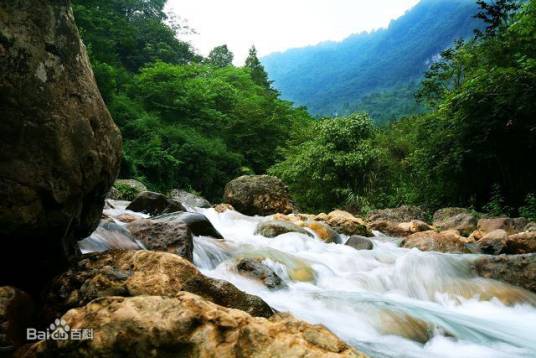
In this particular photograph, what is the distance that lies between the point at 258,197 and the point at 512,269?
1065cm

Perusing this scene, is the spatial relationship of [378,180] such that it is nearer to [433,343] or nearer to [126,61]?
[433,343]

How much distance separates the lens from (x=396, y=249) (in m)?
9.64

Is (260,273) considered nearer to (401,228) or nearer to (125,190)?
(401,228)

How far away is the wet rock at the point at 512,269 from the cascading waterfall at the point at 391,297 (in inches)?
6.6

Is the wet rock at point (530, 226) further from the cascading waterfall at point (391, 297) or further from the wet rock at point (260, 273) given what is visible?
the wet rock at point (260, 273)

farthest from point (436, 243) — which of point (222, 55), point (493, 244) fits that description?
point (222, 55)

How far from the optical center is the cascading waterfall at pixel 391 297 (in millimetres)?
4520

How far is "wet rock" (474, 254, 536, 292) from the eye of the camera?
21.3 feet

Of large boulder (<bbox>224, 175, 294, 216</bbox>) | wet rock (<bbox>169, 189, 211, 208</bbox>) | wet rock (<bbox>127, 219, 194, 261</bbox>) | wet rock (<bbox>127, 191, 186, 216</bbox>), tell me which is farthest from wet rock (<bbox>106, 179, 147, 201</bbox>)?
wet rock (<bbox>127, 219, 194, 261</bbox>)

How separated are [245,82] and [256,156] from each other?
11.8m

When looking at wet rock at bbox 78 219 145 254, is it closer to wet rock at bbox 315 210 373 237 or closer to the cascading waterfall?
the cascading waterfall

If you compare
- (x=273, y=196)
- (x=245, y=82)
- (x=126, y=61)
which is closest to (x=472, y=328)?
(x=273, y=196)

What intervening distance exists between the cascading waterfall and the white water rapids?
0.04ft

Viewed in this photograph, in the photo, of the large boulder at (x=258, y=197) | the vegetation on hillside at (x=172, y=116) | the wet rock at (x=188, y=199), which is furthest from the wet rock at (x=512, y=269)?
the vegetation on hillside at (x=172, y=116)
